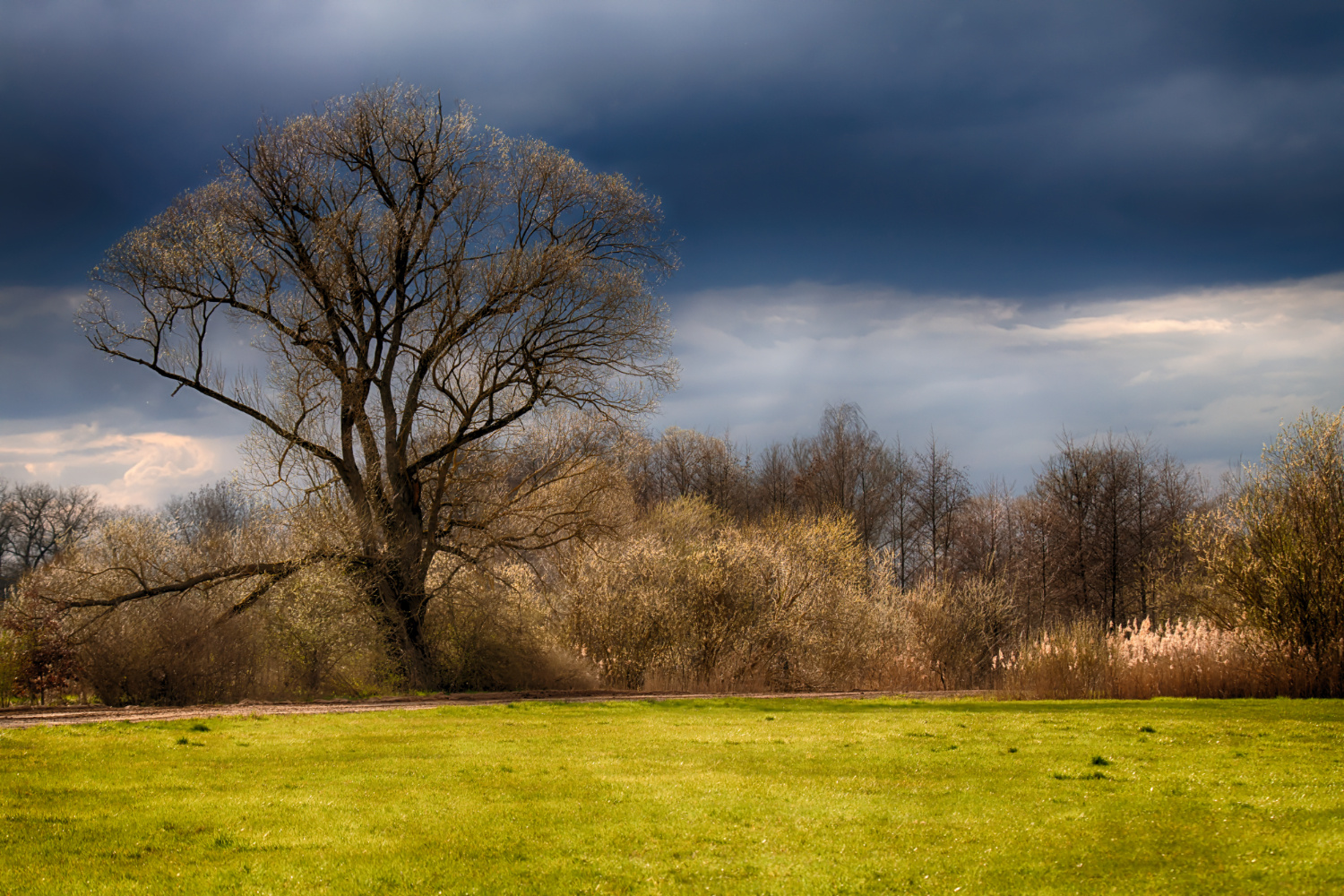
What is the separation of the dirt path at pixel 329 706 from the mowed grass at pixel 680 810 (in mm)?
2631

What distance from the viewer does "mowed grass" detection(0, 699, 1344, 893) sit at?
19.8 feet

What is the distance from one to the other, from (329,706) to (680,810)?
37.2 ft

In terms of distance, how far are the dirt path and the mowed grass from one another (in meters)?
2.63

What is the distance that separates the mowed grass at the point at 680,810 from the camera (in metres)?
6.03

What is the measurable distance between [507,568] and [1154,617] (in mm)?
30129

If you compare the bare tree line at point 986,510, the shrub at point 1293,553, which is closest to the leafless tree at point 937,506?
the bare tree line at point 986,510

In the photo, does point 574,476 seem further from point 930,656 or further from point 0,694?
point 0,694

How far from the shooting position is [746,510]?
52562mm

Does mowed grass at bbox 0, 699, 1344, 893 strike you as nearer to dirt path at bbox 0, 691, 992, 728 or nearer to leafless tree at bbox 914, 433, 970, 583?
dirt path at bbox 0, 691, 992, 728

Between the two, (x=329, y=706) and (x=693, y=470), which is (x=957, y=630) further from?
(x=693, y=470)

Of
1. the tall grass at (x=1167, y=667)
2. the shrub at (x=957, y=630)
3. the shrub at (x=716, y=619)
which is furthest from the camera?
the shrub at (x=957, y=630)

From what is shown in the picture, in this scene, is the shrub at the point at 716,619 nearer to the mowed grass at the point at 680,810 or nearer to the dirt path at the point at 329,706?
the dirt path at the point at 329,706

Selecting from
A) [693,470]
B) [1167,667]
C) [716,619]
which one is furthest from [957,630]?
[693,470]

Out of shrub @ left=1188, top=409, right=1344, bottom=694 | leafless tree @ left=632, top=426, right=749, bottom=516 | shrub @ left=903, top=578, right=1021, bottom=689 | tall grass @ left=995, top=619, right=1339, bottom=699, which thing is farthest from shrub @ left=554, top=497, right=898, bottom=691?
leafless tree @ left=632, top=426, right=749, bottom=516
